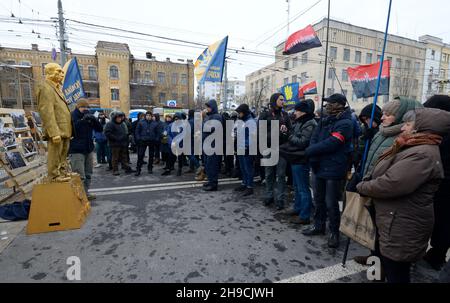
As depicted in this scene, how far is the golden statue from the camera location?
324 cm

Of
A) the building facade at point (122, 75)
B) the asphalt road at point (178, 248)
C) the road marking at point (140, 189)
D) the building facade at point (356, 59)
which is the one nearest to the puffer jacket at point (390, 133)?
the asphalt road at point (178, 248)

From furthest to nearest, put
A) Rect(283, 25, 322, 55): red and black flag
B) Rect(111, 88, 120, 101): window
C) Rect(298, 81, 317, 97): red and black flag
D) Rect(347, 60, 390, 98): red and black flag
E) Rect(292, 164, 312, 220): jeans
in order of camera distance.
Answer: Rect(111, 88, 120, 101): window, Rect(298, 81, 317, 97): red and black flag, Rect(347, 60, 390, 98): red and black flag, Rect(283, 25, 322, 55): red and black flag, Rect(292, 164, 312, 220): jeans

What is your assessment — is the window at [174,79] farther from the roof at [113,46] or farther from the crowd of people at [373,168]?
the crowd of people at [373,168]

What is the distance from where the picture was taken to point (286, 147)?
366 cm

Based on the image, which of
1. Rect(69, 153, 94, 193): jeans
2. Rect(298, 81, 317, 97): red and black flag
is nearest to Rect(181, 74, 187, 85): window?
Rect(298, 81, 317, 97): red and black flag

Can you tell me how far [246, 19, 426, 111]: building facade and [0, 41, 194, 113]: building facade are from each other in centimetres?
1513

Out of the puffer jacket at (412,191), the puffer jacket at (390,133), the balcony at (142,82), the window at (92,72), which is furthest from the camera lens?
the balcony at (142,82)

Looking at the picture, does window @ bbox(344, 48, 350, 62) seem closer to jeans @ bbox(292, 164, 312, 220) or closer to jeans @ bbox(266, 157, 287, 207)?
jeans @ bbox(266, 157, 287, 207)

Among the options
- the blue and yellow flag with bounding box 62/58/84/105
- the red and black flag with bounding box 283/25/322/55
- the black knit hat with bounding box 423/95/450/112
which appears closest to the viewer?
the black knit hat with bounding box 423/95/450/112

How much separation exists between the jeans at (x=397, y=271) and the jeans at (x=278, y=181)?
7.35 ft

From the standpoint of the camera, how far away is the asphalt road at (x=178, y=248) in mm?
2377
